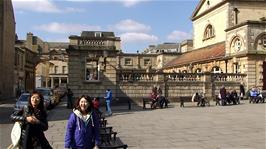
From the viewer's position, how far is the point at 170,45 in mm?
124750

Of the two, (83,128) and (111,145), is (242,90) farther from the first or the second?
(83,128)

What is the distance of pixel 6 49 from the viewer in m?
45.2

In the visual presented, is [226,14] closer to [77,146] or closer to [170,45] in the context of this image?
[77,146]

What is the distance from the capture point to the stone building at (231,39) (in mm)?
34969

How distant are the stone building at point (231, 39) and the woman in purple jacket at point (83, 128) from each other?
1178 inches

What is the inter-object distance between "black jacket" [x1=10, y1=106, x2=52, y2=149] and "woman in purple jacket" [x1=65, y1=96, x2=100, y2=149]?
651 millimetres

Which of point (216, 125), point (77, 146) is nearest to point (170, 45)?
point (216, 125)

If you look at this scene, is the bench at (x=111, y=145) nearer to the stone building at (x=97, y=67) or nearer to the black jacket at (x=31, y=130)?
the black jacket at (x=31, y=130)

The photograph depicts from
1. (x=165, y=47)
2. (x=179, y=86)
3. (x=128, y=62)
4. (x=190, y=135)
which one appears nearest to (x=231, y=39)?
(x=179, y=86)

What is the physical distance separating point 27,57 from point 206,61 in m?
36.4

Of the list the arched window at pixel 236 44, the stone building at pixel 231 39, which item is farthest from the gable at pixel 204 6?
the arched window at pixel 236 44

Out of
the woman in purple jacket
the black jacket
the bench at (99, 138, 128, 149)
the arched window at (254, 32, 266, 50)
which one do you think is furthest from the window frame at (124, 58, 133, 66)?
the woman in purple jacket

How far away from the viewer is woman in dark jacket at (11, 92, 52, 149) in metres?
6.65

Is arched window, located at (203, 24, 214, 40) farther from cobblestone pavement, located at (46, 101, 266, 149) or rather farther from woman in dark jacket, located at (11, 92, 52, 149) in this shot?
woman in dark jacket, located at (11, 92, 52, 149)
